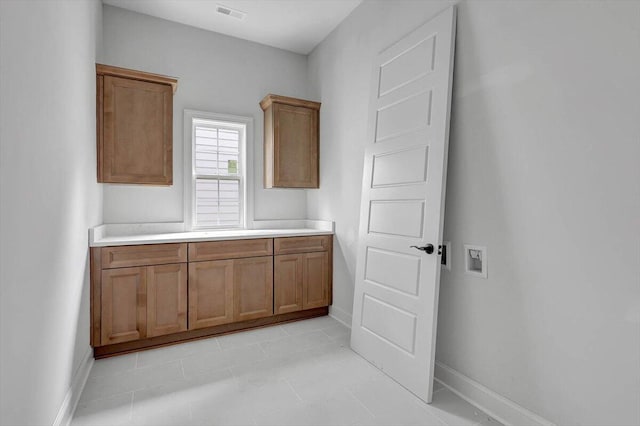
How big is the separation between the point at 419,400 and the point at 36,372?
206 centimetres

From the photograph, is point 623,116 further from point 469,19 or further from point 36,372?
point 36,372

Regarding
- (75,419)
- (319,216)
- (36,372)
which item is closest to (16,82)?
(36,372)

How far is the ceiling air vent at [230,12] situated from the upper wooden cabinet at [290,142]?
0.84 metres

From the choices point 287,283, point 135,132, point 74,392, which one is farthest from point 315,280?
point 135,132

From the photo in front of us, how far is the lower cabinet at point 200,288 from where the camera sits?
8.92 feet

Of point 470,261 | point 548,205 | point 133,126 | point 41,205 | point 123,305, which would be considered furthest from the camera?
point 133,126

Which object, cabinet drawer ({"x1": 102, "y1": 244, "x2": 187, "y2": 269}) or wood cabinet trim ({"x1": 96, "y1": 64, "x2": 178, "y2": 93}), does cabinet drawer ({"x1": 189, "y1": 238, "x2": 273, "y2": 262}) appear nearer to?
cabinet drawer ({"x1": 102, "y1": 244, "x2": 187, "y2": 269})

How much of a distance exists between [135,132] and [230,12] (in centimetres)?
158

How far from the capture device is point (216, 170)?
12.7 ft

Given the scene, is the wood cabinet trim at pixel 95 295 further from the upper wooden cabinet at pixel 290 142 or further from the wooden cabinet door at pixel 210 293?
the upper wooden cabinet at pixel 290 142

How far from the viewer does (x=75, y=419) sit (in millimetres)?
1932

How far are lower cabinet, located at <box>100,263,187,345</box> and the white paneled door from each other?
5.26ft

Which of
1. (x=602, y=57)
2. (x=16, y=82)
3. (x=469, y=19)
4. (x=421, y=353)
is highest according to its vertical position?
(x=469, y=19)

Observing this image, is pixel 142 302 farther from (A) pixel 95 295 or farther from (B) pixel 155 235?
(B) pixel 155 235
